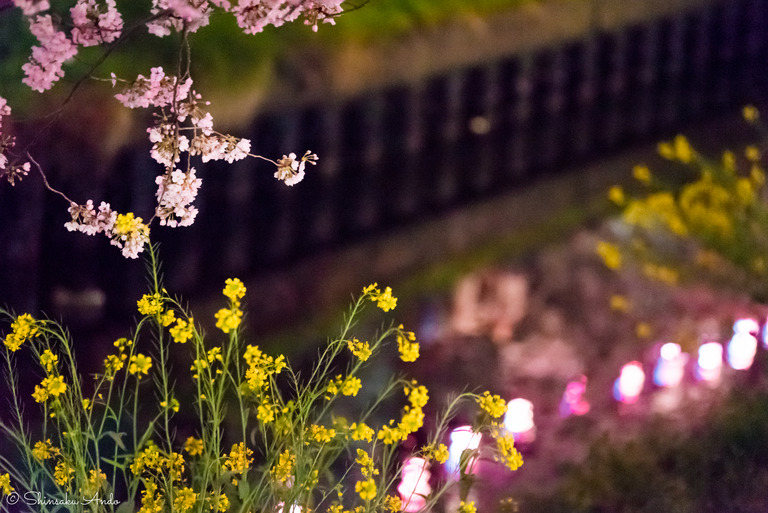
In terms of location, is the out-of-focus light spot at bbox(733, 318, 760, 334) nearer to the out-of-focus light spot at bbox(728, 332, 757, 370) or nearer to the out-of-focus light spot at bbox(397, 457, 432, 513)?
the out-of-focus light spot at bbox(728, 332, 757, 370)

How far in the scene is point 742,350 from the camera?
2.18 m

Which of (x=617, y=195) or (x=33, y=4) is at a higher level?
(x=617, y=195)

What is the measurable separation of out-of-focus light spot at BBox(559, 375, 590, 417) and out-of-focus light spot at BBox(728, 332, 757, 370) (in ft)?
1.60

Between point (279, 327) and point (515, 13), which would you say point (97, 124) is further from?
point (515, 13)

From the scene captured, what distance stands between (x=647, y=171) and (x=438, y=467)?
1.17 metres

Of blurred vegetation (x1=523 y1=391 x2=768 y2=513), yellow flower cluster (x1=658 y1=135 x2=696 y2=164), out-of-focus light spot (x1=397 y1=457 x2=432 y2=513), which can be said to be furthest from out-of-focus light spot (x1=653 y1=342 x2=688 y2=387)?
out-of-focus light spot (x1=397 y1=457 x2=432 y2=513)

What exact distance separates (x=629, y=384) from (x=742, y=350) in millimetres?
379

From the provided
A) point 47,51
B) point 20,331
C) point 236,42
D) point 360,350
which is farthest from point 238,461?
point 236,42

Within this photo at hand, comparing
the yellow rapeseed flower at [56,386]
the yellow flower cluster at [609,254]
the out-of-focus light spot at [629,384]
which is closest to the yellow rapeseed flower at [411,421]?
the yellow rapeseed flower at [56,386]

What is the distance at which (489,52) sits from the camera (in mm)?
1925

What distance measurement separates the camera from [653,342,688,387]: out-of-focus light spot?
2.19m

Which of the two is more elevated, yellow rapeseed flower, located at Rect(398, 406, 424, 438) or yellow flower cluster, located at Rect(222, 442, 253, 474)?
yellow rapeseed flower, located at Rect(398, 406, 424, 438)

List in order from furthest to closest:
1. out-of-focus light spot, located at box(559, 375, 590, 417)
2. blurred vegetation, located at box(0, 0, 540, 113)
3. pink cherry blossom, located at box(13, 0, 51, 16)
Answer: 1. out-of-focus light spot, located at box(559, 375, 590, 417)
2. blurred vegetation, located at box(0, 0, 540, 113)
3. pink cherry blossom, located at box(13, 0, 51, 16)

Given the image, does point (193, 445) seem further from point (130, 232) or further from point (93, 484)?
point (130, 232)
